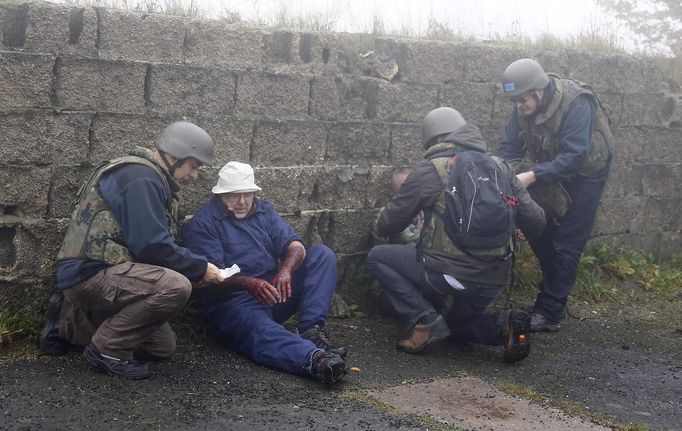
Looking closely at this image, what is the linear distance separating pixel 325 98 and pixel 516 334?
2.23m

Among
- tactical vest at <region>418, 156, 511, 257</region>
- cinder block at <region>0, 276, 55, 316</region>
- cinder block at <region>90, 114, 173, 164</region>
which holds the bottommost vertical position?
cinder block at <region>0, 276, 55, 316</region>

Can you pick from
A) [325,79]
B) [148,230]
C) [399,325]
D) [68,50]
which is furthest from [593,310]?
[68,50]

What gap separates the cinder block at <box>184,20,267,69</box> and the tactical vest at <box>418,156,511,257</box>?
1502 mm

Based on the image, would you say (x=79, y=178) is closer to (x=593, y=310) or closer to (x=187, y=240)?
(x=187, y=240)

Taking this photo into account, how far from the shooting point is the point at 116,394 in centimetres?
511

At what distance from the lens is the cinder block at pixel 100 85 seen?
19.2ft

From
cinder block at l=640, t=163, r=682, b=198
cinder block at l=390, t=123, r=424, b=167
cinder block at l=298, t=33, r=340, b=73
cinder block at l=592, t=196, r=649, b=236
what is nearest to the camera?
cinder block at l=298, t=33, r=340, b=73

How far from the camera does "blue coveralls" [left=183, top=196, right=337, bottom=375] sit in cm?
575

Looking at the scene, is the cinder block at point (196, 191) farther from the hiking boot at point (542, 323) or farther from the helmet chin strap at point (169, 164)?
the hiking boot at point (542, 323)

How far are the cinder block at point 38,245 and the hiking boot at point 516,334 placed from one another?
2926mm

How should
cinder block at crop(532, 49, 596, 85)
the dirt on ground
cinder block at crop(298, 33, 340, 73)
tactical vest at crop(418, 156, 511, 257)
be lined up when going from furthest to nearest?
1. cinder block at crop(532, 49, 596, 85)
2. cinder block at crop(298, 33, 340, 73)
3. tactical vest at crop(418, 156, 511, 257)
4. the dirt on ground

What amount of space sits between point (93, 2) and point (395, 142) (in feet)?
8.18

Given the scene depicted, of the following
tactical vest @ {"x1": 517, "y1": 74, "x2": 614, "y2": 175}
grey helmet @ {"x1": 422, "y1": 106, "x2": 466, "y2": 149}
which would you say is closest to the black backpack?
grey helmet @ {"x1": 422, "y1": 106, "x2": 466, "y2": 149}

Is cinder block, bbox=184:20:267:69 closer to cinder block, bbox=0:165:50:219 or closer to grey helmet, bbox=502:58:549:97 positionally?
cinder block, bbox=0:165:50:219
